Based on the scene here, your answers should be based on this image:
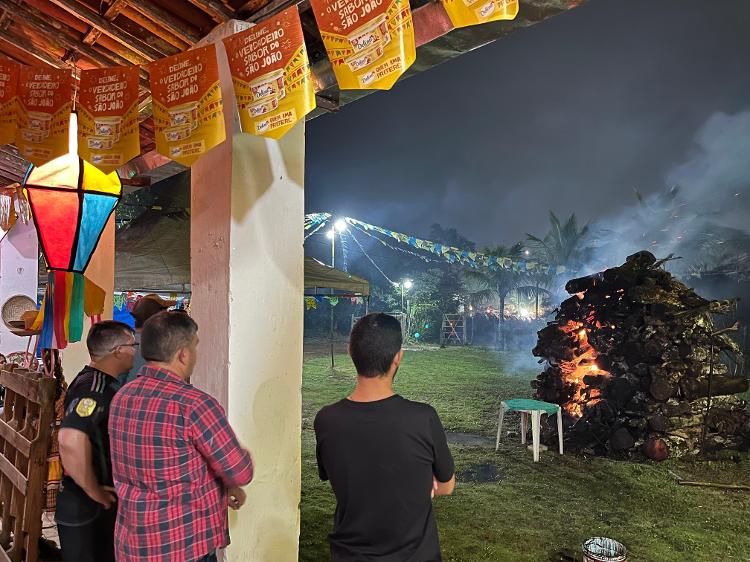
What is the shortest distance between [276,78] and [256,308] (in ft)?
4.36

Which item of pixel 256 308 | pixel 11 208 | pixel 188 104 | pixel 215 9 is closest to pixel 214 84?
pixel 188 104

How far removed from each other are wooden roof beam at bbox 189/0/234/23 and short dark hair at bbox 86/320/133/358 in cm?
203

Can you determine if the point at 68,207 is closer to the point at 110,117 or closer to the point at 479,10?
the point at 110,117

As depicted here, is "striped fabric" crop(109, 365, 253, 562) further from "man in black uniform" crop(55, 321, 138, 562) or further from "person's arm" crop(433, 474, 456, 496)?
"person's arm" crop(433, 474, 456, 496)

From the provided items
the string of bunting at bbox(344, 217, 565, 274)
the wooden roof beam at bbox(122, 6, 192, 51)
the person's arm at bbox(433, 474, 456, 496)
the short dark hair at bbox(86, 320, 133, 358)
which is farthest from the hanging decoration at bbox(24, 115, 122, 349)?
the string of bunting at bbox(344, 217, 565, 274)

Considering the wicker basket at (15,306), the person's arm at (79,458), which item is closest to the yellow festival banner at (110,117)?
the person's arm at (79,458)

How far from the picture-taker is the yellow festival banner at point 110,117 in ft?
12.2

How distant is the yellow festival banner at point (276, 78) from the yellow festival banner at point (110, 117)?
1.27 m

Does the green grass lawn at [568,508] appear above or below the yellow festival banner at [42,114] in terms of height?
below

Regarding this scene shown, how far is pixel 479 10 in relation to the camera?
218cm

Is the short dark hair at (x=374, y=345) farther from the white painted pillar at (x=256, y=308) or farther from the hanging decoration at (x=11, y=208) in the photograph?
the hanging decoration at (x=11, y=208)

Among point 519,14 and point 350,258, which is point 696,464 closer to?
point 519,14

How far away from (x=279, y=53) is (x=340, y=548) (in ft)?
8.00

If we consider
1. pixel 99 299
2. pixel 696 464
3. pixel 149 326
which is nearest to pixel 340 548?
pixel 149 326
